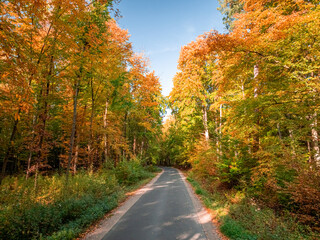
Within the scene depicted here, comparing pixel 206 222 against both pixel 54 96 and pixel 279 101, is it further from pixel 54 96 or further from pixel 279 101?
pixel 54 96

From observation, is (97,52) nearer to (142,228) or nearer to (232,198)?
(142,228)

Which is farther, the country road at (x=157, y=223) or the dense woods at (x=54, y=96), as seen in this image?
the country road at (x=157, y=223)

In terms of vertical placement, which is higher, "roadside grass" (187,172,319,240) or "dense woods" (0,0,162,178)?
"dense woods" (0,0,162,178)

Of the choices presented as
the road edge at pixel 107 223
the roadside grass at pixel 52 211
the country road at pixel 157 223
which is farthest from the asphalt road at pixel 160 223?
the roadside grass at pixel 52 211

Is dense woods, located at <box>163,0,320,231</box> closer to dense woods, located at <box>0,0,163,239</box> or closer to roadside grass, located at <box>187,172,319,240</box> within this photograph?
roadside grass, located at <box>187,172,319,240</box>

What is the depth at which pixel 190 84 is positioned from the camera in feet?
47.0

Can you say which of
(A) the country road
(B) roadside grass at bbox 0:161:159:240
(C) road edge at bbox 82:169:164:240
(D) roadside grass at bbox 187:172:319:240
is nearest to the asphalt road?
(A) the country road

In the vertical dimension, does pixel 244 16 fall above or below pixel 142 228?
above

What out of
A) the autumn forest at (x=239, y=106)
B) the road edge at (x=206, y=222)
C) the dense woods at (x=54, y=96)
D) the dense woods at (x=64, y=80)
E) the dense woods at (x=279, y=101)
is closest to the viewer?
the dense woods at (x=54, y=96)

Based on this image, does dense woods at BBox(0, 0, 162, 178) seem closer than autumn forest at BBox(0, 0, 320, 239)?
Yes

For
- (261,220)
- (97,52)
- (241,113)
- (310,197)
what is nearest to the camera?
(310,197)

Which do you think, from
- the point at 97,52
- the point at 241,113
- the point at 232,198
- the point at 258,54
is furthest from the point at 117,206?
the point at 258,54

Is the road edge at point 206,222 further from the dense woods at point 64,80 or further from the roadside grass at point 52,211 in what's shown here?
the dense woods at point 64,80

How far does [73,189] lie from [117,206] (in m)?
2.46
